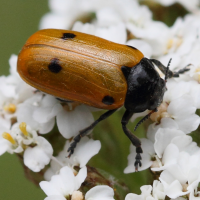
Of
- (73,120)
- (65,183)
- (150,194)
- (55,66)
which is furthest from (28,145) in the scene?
(150,194)

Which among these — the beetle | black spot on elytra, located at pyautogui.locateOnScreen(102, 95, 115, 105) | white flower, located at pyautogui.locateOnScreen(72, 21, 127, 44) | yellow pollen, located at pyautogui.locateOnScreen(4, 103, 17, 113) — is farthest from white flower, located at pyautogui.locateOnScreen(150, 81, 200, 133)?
yellow pollen, located at pyautogui.locateOnScreen(4, 103, 17, 113)

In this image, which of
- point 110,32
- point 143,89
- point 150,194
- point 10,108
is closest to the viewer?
point 150,194

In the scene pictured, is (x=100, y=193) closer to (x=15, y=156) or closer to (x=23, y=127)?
(x=23, y=127)

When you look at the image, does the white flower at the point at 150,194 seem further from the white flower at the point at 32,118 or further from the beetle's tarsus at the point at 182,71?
the beetle's tarsus at the point at 182,71

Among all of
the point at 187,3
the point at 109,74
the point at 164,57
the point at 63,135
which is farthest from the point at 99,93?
the point at 187,3

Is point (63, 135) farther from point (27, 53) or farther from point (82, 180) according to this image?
point (27, 53)

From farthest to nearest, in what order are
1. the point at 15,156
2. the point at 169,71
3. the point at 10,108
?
the point at 15,156 → the point at 10,108 → the point at 169,71
